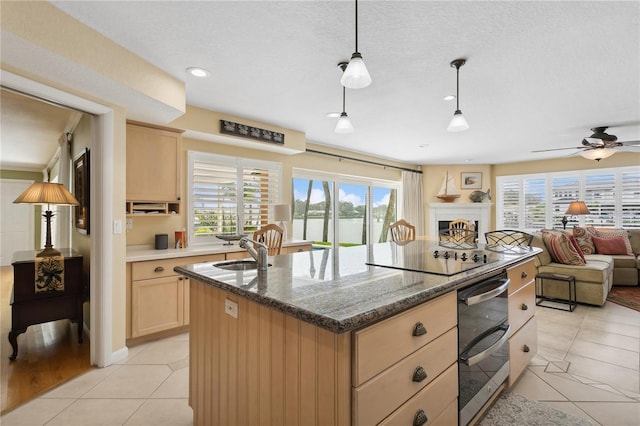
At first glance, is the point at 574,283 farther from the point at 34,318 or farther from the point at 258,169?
the point at 34,318

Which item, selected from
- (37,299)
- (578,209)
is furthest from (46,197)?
(578,209)

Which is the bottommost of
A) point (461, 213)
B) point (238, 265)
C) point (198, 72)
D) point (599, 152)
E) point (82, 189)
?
point (238, 265)

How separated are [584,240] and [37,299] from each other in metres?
7.87

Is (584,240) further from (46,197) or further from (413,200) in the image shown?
(46,197)

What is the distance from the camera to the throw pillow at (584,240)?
5586mm

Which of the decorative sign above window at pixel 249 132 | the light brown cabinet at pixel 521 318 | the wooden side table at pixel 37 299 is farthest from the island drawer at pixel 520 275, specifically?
the wooden side table at pixel 37 299

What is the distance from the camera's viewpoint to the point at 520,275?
85.8 inches

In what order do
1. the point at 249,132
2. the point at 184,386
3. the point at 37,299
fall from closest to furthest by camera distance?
the point at 184,386 < the point at 37,299 < the point at 249,132

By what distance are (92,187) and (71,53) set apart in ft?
3.69

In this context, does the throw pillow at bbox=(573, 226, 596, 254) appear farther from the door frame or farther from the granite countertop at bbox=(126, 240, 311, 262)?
the door frame

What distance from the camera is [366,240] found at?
21.6 ft

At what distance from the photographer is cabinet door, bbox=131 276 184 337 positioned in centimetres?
294

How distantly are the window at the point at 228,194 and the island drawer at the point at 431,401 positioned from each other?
128 inches

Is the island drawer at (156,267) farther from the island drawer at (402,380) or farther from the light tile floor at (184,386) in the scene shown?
the island drawer at (402,380)
